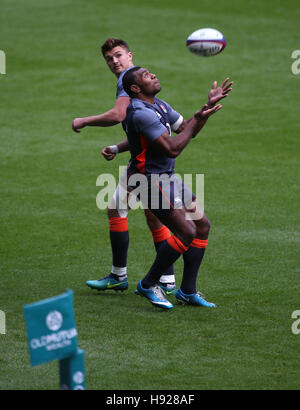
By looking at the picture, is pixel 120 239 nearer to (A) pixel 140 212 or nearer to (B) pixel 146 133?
(B) pixel 146 133

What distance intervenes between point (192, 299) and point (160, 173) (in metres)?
1.21

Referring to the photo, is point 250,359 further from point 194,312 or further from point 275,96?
point 275,96

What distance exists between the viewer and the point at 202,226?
7.15 meters

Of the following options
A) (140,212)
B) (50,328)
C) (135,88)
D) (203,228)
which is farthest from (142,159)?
(140,212)

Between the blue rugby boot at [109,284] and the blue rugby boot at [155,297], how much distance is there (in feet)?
1.96

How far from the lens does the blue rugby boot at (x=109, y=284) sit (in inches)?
298

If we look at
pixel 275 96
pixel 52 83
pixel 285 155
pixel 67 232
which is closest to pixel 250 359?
pixel 67 232

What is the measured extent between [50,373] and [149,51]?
15534 mm

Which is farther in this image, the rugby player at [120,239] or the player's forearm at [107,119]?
the rugby player at [120,239]

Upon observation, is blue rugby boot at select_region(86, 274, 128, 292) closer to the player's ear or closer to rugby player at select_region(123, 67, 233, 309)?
rugby player at select_region(123, 67, 233, 309)

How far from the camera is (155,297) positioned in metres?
6.97

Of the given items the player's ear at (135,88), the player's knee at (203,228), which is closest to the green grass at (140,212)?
the player's knee at (203,228)

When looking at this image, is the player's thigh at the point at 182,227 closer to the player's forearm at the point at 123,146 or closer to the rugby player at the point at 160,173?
the rugby player at the point at 160,173

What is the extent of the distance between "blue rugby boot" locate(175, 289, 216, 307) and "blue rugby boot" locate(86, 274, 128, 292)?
2.33 feet
